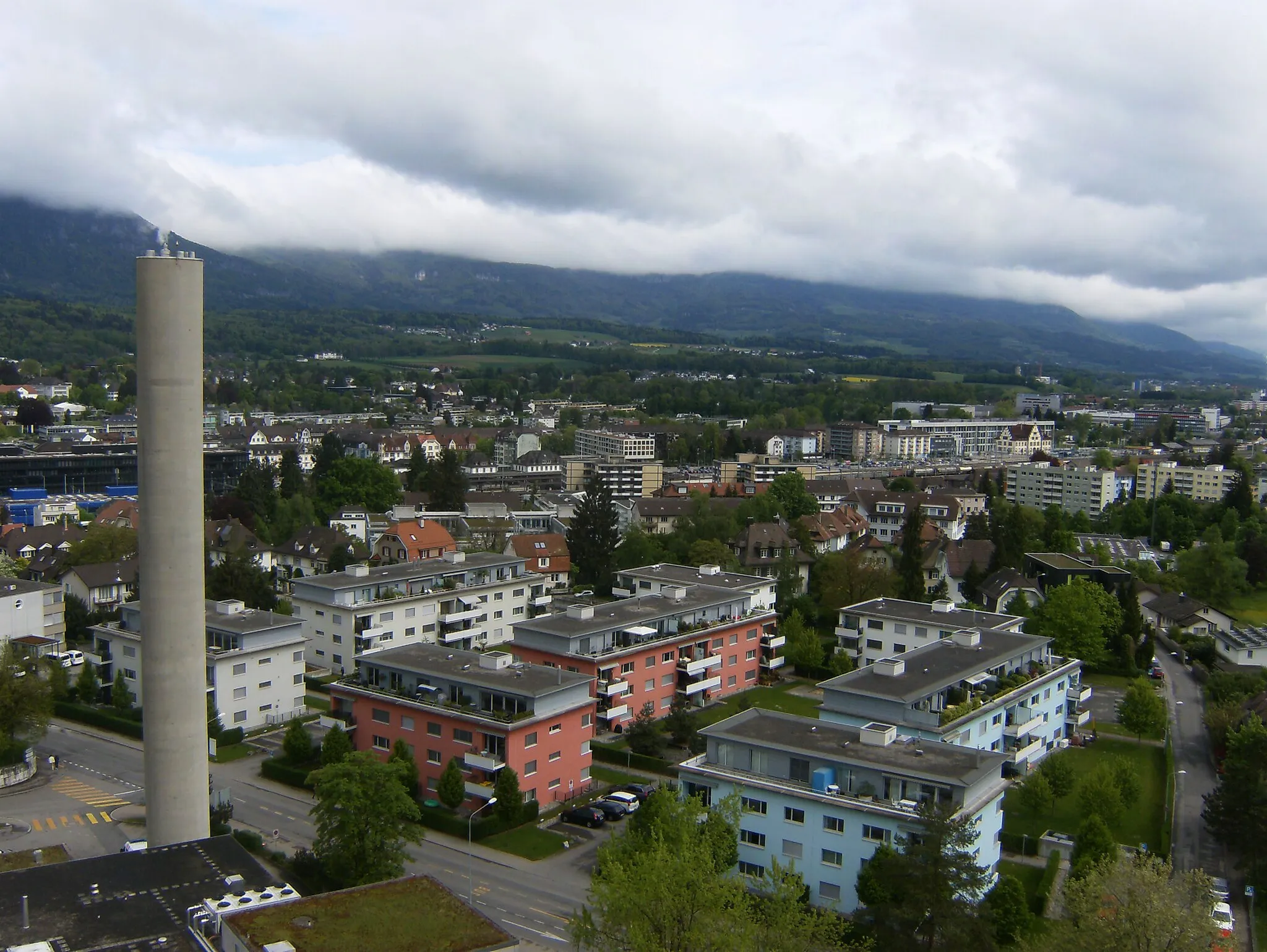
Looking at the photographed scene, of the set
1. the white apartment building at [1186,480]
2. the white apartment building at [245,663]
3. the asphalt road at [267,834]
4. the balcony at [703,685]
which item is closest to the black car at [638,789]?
the asphalt road at [267,834]

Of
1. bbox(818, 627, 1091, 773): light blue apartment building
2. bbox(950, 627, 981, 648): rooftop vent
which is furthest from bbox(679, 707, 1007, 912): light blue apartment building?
bbox(950, 627, 981, 648): rooftop vent

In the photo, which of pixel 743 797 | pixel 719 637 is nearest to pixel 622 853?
pixel 743 797

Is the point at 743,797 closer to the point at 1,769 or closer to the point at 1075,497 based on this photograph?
the point at 1,769

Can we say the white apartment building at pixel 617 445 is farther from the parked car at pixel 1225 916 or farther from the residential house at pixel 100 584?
the parked car at pixel 1225 916

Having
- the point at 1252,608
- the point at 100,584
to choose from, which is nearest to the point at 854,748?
the point at 100,584

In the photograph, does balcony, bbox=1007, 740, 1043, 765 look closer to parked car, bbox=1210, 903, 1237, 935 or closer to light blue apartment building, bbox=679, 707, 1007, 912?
light blue apartment building, bbox=679, 707, 1007, 912

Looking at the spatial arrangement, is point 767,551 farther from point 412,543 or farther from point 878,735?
point 878,735
